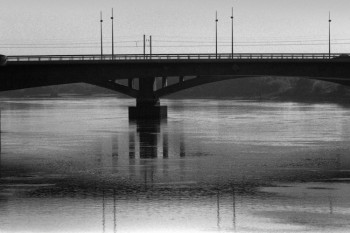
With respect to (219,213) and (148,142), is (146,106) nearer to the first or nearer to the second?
(148,142)

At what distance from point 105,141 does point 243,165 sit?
2403 cm

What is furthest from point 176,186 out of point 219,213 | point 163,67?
point 163,67

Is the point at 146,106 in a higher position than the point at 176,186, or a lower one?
higher

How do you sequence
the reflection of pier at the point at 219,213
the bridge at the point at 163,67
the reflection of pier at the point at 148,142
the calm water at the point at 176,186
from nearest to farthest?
→ the reflection of pier at the point at 219,213
the calm water at the point at 176,186
the reflection of pier at the point at 148,142
the bridge at the point at 163,67

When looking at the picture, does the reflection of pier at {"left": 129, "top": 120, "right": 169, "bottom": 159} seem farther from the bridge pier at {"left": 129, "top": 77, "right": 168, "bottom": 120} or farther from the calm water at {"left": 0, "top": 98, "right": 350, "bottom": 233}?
the bridge pier at {"left": 129, "top": 77, "right": 168, "bottom": 120}

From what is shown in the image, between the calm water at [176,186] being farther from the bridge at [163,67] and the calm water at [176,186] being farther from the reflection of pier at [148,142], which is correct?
the bridge at [163,67]

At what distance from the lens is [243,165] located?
4500cm

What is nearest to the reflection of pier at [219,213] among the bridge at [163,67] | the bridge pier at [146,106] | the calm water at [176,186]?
the calm water at [176,186]

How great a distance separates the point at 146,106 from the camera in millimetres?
114750

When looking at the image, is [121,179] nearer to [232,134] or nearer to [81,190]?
[81,190]

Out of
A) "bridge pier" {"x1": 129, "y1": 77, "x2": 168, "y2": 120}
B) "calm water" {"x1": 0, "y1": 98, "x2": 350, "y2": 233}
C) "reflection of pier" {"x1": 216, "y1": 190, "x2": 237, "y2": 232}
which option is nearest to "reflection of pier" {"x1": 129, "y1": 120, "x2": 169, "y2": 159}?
"calm water" {"x1": 0, "y1": 98, "x2": 350, "y2": 233}

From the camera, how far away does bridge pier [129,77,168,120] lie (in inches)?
4491

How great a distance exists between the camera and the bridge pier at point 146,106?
114 metres

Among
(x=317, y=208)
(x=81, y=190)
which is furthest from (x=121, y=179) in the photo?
(x=317, y=208)
